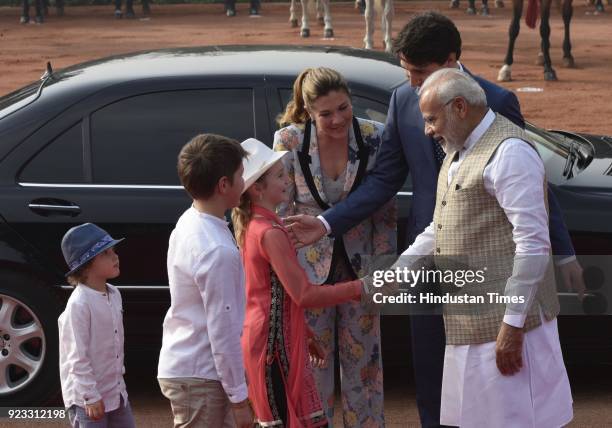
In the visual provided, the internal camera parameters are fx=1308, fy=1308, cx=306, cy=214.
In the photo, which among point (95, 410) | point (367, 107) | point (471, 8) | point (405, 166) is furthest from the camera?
point (471, 8)

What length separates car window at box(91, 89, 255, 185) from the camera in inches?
247

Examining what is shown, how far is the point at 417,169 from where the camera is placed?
4969 millimetres

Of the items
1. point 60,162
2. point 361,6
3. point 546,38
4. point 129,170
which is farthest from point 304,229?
point 361,6

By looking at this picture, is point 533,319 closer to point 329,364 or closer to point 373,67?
point 329,364

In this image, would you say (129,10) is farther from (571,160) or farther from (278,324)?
(278,324)

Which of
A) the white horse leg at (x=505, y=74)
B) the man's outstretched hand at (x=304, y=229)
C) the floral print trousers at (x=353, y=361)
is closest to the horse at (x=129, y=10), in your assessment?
the white horse leg at (x=505, y=74)

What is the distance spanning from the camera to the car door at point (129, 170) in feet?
20.1

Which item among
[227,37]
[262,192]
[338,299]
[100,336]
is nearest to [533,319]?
[338,299]

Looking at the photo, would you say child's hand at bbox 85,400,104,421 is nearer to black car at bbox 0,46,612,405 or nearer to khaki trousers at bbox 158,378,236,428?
khaki trousers at bbox 158,378,236,428

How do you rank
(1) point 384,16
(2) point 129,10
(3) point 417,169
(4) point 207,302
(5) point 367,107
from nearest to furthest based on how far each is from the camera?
(4) point 207,302
(3) point 417,169
(5) point 367,107
(1) point 384,16
(2) point 129,10

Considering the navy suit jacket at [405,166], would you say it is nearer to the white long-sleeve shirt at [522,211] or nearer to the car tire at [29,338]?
the white long-sleeve shirt at [522,211]

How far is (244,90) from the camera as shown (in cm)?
633

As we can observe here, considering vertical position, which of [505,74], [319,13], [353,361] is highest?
[353,361]

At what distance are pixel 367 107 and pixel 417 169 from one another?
135 centimetres
